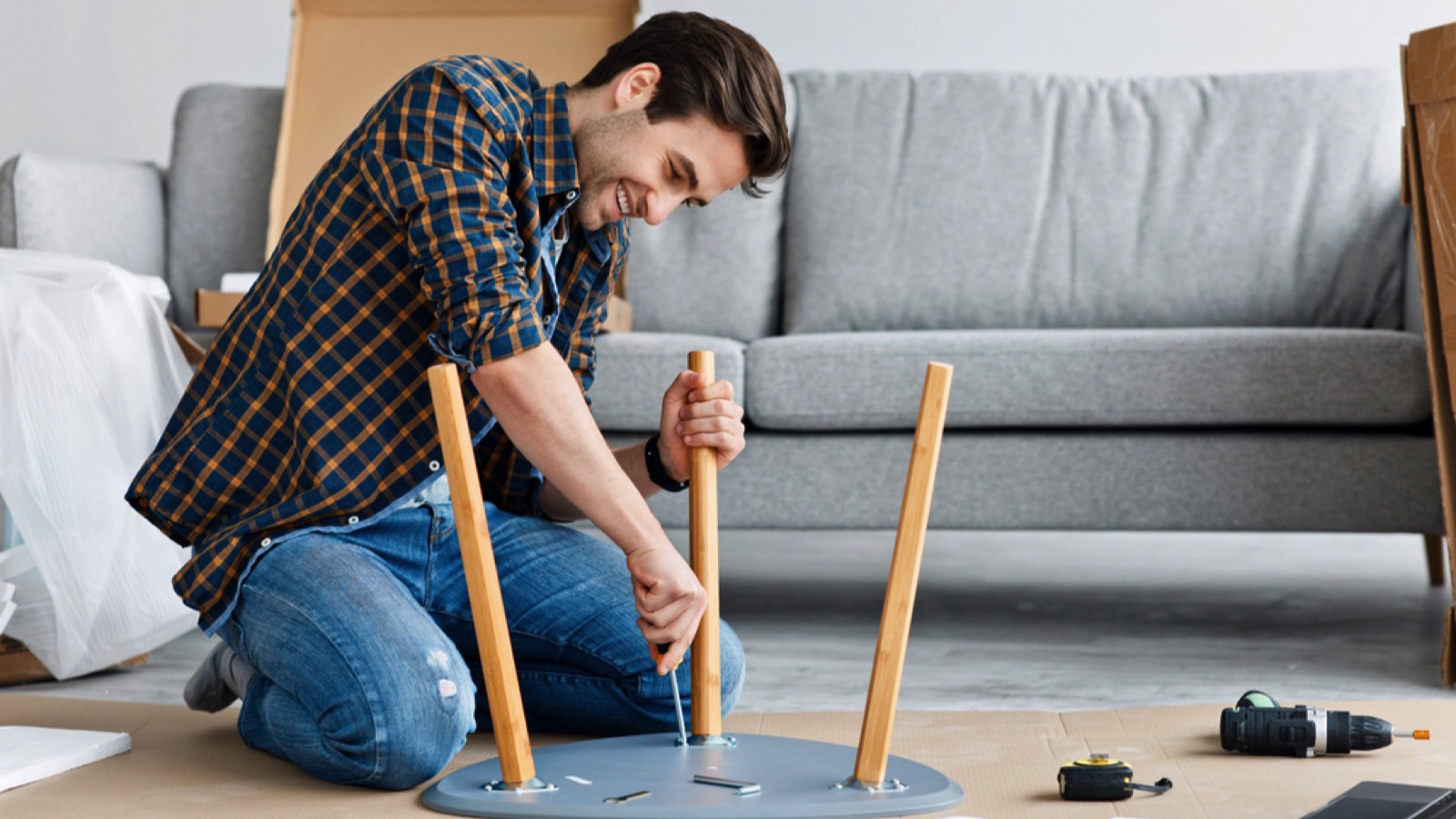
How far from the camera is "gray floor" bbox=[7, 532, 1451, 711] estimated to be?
5.37 ft

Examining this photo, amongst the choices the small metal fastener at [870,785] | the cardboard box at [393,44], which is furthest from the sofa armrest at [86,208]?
the small metal fastener at [870,785]

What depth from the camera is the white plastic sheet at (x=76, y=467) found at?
1626mm

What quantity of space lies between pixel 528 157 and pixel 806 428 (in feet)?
2.90

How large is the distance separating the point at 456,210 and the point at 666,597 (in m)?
0.33

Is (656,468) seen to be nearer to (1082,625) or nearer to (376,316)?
(376,316)

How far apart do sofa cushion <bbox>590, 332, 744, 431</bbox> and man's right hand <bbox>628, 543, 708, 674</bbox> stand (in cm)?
89

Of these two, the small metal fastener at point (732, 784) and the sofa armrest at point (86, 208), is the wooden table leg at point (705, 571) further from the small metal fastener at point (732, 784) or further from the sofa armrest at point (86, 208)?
the sofa armrest at point (86, 208)

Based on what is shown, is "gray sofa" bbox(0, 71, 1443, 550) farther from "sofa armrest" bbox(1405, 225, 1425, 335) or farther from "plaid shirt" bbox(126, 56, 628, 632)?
"plaid shirt" bbox(126, 56, 628, 632)

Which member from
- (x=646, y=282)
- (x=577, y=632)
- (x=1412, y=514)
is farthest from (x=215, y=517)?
(x=1412, y=514)

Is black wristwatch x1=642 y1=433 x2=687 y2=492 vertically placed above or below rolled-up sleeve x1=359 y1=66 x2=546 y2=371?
below

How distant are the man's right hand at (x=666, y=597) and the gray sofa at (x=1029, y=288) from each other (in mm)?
880

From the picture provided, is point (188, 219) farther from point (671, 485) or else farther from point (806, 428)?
point (671, 485)

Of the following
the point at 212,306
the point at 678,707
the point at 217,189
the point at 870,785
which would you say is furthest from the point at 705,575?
the point at 217,189

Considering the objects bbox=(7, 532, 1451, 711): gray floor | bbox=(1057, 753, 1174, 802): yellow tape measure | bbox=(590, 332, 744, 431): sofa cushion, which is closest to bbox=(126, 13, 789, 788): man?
bbox=(1057, 753, 1174, 802): yellow tape measure
